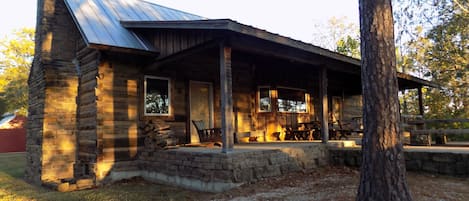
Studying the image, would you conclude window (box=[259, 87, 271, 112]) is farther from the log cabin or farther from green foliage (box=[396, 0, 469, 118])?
green foliage (box=[396, 0, 469, 118])

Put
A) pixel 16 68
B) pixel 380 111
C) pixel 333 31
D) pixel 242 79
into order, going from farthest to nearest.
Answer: pixel 333 31 < pixel 16 68 < pixel 242 79 < pixel 380 111

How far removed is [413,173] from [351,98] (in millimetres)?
8233

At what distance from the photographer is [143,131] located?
843 centimetres

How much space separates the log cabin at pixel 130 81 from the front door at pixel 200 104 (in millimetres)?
30

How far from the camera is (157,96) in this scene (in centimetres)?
887

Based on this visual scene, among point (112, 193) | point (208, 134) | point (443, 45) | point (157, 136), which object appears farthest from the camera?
point (443, 45)

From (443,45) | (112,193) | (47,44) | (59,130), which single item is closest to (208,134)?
(112,193)

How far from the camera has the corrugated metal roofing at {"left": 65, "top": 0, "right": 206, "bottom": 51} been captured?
316 inches

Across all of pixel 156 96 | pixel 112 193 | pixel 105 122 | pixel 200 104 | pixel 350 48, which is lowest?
pixel 112 193

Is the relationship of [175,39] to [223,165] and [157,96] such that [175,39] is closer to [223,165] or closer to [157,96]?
[157,96]

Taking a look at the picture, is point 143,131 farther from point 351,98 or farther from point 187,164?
point 351,98

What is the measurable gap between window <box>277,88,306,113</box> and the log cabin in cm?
82

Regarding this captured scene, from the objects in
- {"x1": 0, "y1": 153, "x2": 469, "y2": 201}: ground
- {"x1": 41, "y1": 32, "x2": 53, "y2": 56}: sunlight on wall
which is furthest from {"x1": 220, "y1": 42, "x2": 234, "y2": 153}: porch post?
{"x1": 41, "y1": 32, "x2": 53, "y2": 56}: sunlight on wall

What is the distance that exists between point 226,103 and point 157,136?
2.57 m
